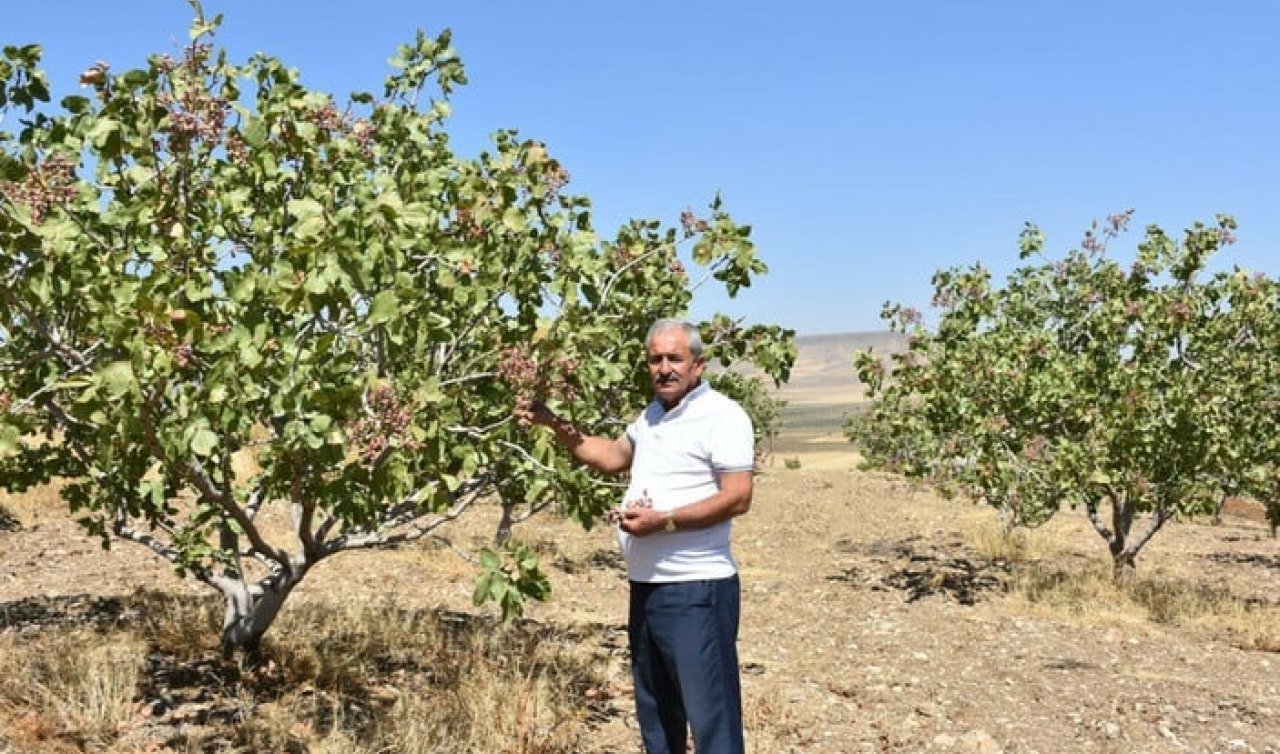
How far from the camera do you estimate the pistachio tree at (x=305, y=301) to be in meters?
4.06

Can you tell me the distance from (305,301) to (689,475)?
1904mm

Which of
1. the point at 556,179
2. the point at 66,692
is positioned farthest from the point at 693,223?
the point at 66,692

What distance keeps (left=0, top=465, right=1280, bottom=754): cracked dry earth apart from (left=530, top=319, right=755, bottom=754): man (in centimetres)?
218

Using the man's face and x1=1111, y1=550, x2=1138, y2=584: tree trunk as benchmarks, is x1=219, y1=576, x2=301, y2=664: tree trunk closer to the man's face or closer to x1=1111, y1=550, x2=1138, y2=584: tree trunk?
the man's face

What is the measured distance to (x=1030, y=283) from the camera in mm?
14188

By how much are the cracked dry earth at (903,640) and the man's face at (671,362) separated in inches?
119

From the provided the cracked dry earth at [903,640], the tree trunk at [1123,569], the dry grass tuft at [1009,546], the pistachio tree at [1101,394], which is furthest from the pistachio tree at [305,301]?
the dry grass tuft at [1009,546]

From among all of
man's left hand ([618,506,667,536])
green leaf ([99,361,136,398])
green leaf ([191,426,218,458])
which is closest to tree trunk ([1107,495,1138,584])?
man's left hand ([618,506,667,536])

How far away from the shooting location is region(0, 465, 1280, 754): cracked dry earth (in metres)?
Answer: 7.40

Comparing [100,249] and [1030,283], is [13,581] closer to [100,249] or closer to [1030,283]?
[100,249]

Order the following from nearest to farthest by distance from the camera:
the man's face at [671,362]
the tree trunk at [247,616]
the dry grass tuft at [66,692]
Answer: the man's face at [671,362], the dry grass tuft at [66,692], the tree trunk at [247,616]

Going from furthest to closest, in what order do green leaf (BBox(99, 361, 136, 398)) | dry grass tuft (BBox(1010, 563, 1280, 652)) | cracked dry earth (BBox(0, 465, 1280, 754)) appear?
dry grass tuft (BBox(1010, 563, 1280, 652))
cracked dry earth (BBox(0, 465, 1280, 754))
green leaf (BBox(99, 361, 136, 398))

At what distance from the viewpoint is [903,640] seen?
34.7ft

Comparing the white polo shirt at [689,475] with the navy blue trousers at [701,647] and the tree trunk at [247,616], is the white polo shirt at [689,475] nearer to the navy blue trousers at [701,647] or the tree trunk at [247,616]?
the navy blue trousers at [701,647]
